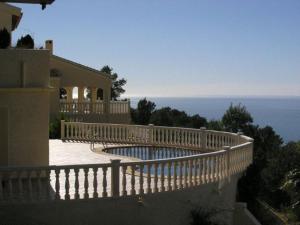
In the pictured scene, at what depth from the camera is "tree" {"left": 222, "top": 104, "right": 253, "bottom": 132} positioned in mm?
52938

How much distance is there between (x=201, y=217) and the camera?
48.5 ft

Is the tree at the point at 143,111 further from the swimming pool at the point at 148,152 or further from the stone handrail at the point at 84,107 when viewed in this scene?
the swimming pool at the point at 148,152

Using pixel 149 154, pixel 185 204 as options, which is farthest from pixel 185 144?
pixel 185 204

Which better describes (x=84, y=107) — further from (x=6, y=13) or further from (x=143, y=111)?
(x=143, y=111)

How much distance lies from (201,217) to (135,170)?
7.37 feet

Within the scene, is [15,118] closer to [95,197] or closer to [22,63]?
[22,63]

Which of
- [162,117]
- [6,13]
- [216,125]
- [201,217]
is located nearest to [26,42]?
[6,13]

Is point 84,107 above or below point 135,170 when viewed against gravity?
above

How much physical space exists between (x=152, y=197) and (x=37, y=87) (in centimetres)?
489

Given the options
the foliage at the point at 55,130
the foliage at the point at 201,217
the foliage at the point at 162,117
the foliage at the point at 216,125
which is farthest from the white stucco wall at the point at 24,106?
the foliage at the point at 162,117

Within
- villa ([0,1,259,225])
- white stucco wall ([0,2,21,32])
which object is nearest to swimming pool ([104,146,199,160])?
villa ([0,1,259,225])

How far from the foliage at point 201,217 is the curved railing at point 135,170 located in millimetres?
736

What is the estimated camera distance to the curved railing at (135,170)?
12.8 metres

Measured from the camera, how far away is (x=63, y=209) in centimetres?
1278
